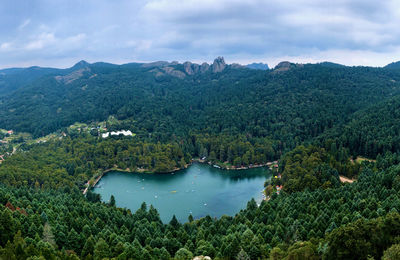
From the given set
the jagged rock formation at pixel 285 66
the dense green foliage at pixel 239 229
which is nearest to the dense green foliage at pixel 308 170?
the dense green foliage at pixel 239 229

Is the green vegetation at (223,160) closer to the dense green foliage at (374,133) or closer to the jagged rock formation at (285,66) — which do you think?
the dense green foliage at (374,133)

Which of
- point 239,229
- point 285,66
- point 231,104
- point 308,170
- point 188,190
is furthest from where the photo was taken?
point 285,66

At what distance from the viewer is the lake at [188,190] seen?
59.6 meters

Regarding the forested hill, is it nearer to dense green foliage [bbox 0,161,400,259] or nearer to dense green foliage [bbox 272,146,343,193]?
dense green foliage [bbox 272,146,343,193]

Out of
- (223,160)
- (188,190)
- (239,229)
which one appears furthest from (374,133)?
(239,229)

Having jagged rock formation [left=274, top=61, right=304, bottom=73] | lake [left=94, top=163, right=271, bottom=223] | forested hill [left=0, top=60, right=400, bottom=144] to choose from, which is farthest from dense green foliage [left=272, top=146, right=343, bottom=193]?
jagged rock formation [left=274, top=61, right=304, bottom=73]

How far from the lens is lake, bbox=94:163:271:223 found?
5956cm

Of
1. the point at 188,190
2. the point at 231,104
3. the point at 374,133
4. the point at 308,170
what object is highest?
the point at 231,104

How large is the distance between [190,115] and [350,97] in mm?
73730

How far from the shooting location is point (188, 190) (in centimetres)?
7075

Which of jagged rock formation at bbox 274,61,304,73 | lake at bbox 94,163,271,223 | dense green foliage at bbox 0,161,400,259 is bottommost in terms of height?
lake at bbox 94,163,271,223

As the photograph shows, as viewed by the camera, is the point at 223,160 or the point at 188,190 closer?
the point at 188,190

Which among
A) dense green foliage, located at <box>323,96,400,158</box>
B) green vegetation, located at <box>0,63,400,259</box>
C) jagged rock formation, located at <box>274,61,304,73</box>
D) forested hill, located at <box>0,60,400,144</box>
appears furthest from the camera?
jagged rock formation, located at <box>274,61,304,73</box>

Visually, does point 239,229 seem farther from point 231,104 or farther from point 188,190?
point 231,104
